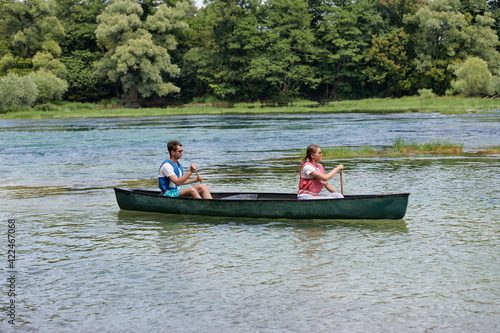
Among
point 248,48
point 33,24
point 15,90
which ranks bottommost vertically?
point 15,90

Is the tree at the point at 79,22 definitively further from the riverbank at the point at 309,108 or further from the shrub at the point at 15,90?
the shrub at the point at 15,90

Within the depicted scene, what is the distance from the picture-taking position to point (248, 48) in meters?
74.6

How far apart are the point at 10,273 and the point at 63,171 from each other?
1374cm

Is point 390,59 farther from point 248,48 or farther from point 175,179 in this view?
point 175,179

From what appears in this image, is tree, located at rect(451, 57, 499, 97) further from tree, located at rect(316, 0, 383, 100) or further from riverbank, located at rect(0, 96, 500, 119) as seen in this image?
tree, located at rect(316, 0, 383, 100)

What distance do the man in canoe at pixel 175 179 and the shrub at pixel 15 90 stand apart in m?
52.1

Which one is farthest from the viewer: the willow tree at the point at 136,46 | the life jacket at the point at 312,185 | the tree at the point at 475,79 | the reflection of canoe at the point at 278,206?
the willow tree at the point at 136,46

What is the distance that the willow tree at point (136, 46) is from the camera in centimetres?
6819

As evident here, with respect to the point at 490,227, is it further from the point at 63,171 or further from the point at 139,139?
the point at 139,139

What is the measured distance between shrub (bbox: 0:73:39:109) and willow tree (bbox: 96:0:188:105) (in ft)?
30.9

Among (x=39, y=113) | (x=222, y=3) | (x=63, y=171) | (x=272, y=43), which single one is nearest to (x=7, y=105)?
(x=39, y=113)

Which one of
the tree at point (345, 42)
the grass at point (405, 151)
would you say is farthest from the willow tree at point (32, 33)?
the grass at point (405, 151)

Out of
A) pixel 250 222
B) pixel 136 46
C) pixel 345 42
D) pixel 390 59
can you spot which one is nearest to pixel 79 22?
pixel 136 46

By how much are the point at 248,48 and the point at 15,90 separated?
26.3m
